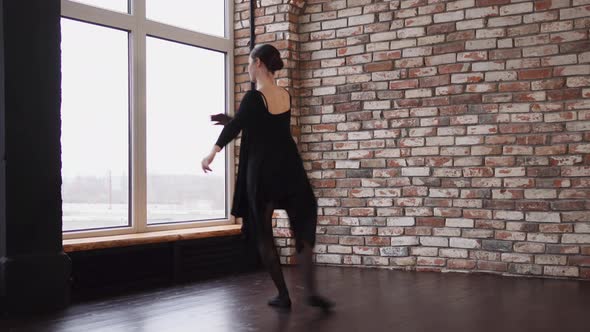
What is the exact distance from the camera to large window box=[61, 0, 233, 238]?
473 centimetres

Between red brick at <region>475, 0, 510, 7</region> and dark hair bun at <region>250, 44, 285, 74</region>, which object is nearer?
dark hair bun at <region>250, 44, 285, 74</region>

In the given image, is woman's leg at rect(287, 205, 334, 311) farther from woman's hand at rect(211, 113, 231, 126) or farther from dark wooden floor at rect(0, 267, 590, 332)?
woman's hand at rect(211, 113, 231, 126)

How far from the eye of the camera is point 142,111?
5.18m

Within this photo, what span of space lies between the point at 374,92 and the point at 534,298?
211cm

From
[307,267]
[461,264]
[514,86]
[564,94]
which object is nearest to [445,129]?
[514,86]

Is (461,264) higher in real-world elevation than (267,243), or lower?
lower

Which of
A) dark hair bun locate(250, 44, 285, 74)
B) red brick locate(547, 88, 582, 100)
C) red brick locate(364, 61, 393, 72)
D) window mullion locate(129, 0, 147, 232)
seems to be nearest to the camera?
dark hair bun locate(250, 44, 285, 74)

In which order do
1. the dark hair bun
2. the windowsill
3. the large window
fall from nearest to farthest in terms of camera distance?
1. the dark hair bun
2. the windowsill
3. the large window

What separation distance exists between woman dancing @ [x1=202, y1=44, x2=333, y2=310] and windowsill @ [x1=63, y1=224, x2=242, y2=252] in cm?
109

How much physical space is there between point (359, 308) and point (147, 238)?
5.45 ft

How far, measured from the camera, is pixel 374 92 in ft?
18.5

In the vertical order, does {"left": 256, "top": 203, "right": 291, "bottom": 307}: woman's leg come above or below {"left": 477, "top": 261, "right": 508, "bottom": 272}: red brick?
above

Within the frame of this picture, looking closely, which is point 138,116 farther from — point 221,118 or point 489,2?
point 489,2

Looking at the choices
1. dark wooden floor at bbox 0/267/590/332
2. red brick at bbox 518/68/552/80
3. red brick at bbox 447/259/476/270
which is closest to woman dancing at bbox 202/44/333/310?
dark wooden floor at bbox 0/267/590/332
